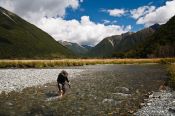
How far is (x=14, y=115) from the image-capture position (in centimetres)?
1641

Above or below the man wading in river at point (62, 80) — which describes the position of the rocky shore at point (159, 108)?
below

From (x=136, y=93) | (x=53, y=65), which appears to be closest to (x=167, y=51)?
(x=53, y=65)

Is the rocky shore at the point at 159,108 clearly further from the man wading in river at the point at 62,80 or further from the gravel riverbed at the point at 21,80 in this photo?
the gravel riverbed at the point at 21,80

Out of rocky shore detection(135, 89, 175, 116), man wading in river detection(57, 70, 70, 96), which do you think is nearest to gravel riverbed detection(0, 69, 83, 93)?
man wading in river detection(57, 70, 70, 96)

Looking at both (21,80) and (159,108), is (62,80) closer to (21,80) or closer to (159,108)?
(159,108)

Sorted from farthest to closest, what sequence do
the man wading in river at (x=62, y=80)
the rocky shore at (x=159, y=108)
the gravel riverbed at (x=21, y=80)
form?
1. the gravel riverbed at (x=21, y=80)
2. the man wading in river at (x=62, y=80)
3. the rocky shore at (x=159, y=108)

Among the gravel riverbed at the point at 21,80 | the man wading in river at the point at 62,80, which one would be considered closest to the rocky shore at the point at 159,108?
the man wading in river at the point at 62,80

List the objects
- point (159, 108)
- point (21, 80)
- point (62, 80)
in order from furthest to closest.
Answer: point (21, 80) → point (62, 80) → point (159, 108)

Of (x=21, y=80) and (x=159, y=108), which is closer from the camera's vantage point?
(x=159, y=108)

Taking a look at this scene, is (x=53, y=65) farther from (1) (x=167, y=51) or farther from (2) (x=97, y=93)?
(1) (x=167, y=51)

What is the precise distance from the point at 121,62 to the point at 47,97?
74452mm

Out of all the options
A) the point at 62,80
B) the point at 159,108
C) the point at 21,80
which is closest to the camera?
the point at 159,108

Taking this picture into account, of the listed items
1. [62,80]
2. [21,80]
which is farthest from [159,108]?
[21,80]

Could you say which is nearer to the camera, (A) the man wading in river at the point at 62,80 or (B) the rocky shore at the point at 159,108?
(B) the rocky shore at the point at 159,108
